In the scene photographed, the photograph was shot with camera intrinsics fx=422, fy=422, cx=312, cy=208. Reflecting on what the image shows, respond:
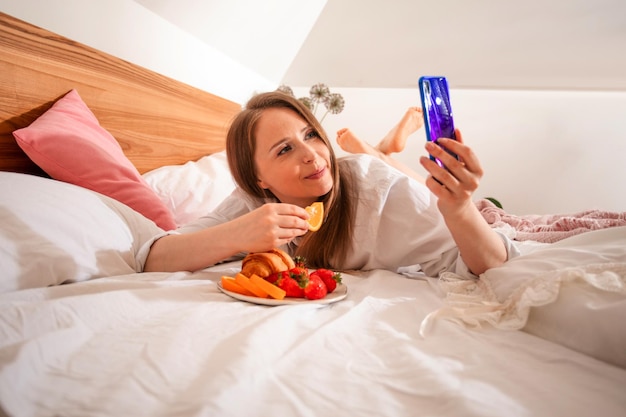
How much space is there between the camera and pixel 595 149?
2.49m

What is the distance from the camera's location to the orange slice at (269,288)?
759mm

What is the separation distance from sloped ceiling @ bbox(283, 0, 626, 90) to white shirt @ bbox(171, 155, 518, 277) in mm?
1876

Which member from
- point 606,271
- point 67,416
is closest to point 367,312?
point 606,271

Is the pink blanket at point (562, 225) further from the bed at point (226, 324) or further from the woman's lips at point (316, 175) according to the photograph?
the woman's lips at point (316, 175)

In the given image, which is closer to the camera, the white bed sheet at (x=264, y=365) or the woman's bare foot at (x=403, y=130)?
the white bed sheet at (x=264, y=365)

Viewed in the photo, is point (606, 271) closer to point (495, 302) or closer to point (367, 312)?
point (495, 302)

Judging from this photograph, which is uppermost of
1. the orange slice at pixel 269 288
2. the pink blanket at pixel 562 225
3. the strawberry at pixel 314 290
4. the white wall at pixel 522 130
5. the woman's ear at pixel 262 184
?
the white wall at pixel 522 130

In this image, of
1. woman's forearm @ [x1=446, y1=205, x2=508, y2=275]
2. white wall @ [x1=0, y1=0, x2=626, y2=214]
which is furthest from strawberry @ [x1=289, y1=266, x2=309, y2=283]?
white wall @ [x1=0, y1=0, x2=626, y2=214]

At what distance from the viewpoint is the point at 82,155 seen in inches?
41.7

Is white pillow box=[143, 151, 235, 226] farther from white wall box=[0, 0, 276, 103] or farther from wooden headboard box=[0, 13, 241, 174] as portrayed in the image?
white wall box=[0, 0, 276, 103]

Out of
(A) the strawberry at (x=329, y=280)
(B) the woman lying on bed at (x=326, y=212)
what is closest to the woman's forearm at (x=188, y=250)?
→ (B) the woman lying on bed at (x=326, y=212)

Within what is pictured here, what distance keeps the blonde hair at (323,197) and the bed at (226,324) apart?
104 millimetres

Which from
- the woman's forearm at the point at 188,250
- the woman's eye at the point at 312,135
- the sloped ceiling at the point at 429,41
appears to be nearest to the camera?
the woman's forearm at the point at 188,250

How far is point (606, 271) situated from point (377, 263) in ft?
1.91
